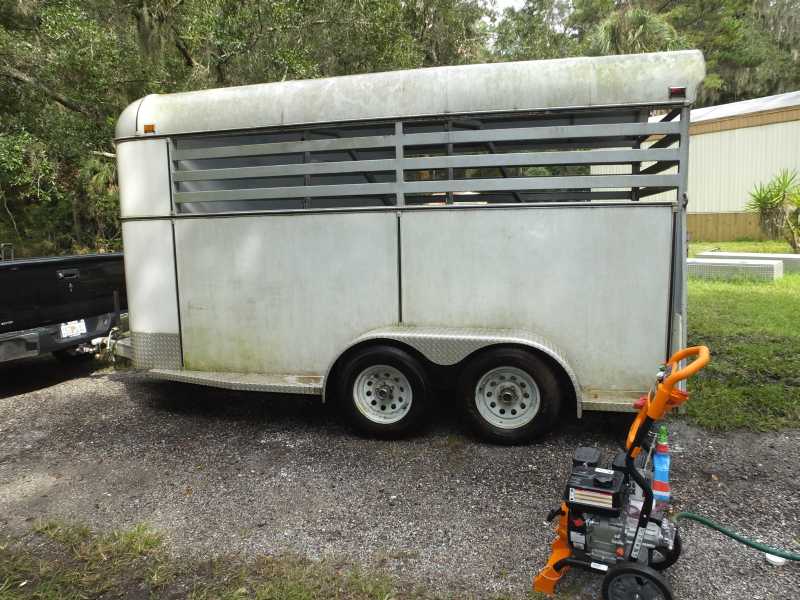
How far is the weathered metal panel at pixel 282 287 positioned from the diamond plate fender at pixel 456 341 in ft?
0.71

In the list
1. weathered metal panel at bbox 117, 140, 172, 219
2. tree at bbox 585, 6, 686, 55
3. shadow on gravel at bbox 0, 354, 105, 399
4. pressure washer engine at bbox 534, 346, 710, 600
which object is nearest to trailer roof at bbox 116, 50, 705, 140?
weathered metal panel at bbox 117, 140, 172, 219

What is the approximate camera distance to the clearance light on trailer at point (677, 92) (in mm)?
4266

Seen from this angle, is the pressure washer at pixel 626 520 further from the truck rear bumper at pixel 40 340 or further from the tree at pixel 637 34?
the tree at pixel 637 34

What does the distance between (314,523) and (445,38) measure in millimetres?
15603

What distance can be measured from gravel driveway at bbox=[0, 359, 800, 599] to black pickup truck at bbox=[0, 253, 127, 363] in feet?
2.62

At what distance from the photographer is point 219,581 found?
319 cm

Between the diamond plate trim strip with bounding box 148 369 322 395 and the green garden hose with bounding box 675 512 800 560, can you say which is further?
the diamond plate trim strip with bounding box 148 369 322 395

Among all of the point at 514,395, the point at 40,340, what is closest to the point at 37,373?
the point at 40,340

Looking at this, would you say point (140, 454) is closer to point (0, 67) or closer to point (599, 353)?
point (599, 353)

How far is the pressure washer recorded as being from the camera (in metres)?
2.76

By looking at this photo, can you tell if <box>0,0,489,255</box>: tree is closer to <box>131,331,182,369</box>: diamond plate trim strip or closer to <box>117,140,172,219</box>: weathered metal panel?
<box>117,140,172,219</box>: weathered metal panel

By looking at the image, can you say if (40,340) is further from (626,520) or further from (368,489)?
(626,520)

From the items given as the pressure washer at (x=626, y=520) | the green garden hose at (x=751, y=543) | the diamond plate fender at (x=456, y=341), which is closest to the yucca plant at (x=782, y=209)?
the diamond plate fender at (x=456, y=341)

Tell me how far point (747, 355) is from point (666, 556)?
4304 millimetres
